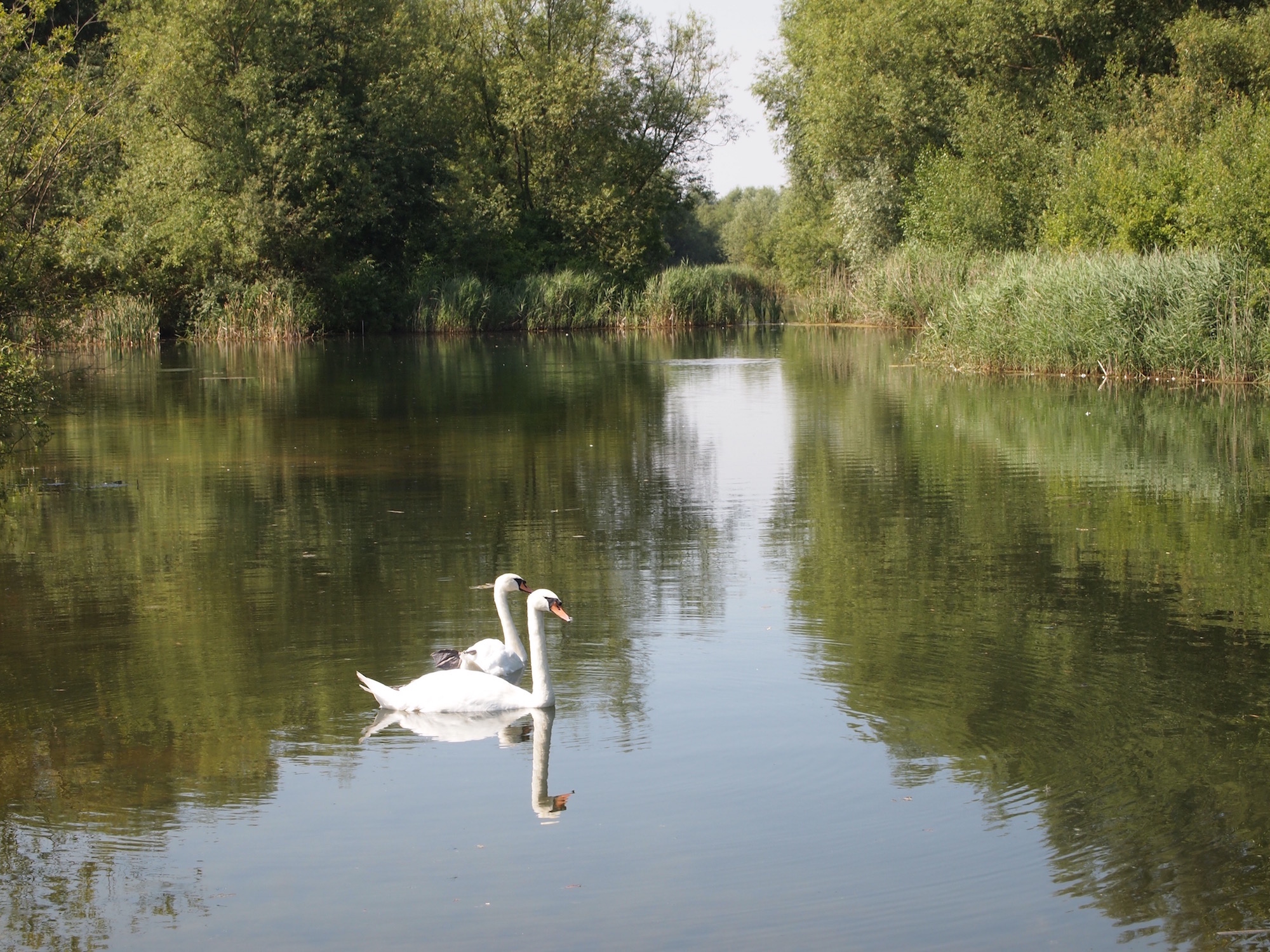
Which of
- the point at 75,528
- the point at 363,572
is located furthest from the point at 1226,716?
the point at 75,528

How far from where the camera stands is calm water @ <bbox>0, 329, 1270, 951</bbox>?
515cm

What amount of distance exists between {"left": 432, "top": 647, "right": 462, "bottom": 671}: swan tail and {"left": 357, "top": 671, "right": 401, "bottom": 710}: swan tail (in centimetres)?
31

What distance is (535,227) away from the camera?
58.4 meters

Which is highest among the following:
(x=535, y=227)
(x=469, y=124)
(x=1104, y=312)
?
(x=469, y=124)

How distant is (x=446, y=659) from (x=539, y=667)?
1.84 feet

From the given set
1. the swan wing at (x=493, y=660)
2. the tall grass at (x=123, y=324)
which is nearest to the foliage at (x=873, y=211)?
the tall grass at (x=123, y=324)

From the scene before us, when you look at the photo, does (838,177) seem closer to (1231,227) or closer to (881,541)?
(1231,227)

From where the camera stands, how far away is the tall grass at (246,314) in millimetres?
45562

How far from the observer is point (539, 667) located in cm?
720

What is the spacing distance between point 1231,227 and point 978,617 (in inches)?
703

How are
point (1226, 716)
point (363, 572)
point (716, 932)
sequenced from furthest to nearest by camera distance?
point (363, 572), point (1226, 716), point (716, 932)

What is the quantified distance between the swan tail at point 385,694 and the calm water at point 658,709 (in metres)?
0.15

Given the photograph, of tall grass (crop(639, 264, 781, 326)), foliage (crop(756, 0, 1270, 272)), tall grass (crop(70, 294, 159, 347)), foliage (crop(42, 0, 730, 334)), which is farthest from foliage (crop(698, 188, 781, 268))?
tall grass (crop(70, 294, 159, 347))

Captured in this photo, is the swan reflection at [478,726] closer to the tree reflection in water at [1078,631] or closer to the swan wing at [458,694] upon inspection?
the swan wing at [458,694]
